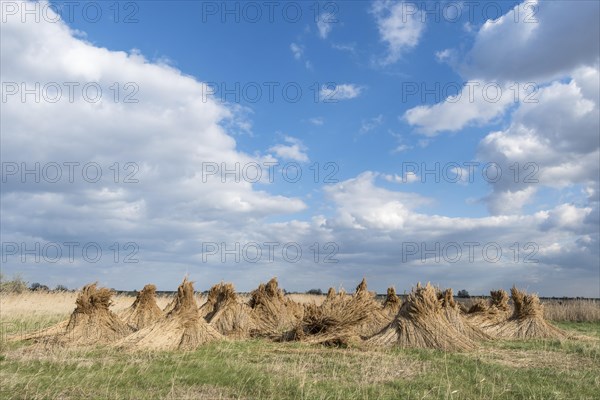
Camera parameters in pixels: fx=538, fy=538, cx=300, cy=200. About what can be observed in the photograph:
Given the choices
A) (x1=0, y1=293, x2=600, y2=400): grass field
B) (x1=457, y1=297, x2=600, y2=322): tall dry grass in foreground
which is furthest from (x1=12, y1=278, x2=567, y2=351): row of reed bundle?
(x1=457, y1=297, x2=600, y2=322): tall dry grass in foreground

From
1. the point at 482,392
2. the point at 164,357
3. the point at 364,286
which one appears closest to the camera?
the point at 482,392

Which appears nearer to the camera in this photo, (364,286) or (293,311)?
(364,286)

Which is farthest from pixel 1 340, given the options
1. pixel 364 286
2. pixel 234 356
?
pixel 364 286

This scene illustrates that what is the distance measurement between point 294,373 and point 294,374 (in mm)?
63

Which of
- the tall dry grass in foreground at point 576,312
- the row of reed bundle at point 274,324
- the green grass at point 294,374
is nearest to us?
the green grass at point 294,374

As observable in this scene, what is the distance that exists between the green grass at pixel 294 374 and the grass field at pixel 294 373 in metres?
0.02

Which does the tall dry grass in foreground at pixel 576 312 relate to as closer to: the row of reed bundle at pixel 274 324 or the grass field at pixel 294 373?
the row of reed bundle at pixel 274 324

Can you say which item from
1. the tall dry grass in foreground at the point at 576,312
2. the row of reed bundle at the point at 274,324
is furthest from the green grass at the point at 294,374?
the tall dry grass in foreground at the point at 576,312

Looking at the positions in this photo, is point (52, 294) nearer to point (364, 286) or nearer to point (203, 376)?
point (364, 286)

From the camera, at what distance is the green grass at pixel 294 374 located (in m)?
9.74

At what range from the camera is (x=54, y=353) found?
556 inches

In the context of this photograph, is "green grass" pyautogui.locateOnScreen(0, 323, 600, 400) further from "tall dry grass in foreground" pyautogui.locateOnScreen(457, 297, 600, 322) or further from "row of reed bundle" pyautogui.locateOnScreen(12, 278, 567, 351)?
"tall dry grass in foreground" pyautogui.locateOnScreen(457, 297, 600, 322)

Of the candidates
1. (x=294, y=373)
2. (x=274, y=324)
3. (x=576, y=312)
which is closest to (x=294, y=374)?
(x=294, y=373)

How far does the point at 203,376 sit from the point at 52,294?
29.9m
